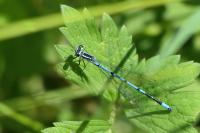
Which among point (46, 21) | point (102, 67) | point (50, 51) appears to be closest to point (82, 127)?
point (102, 67)

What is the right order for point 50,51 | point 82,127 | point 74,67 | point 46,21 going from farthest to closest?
1. point 50,51
2. point 46,21
3. point 74,67
4. point 82,127

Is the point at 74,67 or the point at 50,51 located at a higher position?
the point at 50,51

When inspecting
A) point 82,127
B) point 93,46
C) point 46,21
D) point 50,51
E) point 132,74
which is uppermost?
point 50,51

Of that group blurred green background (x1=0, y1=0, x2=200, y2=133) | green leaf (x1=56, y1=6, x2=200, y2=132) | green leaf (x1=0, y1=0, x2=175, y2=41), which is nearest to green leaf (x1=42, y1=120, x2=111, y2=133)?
green leaf (x1=56, y1=6, x2=200, y2=132)

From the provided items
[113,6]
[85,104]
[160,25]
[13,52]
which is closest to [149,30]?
[160,25]

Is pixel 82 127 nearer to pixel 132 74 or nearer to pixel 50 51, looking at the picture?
pixel 132 74

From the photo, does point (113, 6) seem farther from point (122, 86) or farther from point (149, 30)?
point (122, 86)

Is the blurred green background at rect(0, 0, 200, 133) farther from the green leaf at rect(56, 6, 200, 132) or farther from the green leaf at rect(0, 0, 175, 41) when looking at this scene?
the green leaf at rect(56, 6, 200, 132)
